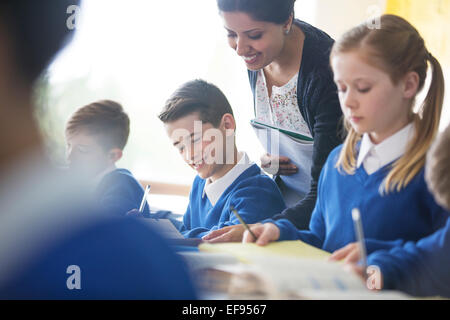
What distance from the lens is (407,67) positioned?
2.38 feet

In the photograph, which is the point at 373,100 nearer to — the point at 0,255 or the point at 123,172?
the point at 123,172

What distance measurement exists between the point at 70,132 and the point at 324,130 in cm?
43

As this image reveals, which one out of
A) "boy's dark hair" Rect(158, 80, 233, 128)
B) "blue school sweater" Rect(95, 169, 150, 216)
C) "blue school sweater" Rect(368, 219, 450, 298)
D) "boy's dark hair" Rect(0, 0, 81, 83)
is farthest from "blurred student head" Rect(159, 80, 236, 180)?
"blue school sweater" Rect(368, 219, 450, 298)

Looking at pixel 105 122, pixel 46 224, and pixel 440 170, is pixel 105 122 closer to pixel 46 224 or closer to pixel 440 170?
pixel 46 224

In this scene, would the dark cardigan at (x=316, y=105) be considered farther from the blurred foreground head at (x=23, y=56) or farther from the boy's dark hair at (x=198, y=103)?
the blurred foreground head at (x=23, y=56)

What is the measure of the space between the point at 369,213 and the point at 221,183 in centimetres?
29

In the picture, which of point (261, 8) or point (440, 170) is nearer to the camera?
point (440, 170)

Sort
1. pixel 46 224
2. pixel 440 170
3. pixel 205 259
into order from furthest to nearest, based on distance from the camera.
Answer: pixel 46 224 < pixel 205 259 < pixel 440 170

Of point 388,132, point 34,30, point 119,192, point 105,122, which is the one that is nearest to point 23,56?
point 34,30

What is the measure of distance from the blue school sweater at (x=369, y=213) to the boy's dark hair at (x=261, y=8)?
0.25m

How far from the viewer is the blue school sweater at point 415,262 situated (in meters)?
0.69

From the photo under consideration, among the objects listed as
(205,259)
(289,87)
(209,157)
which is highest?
(289,87)

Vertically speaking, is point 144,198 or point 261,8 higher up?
point 261,8
